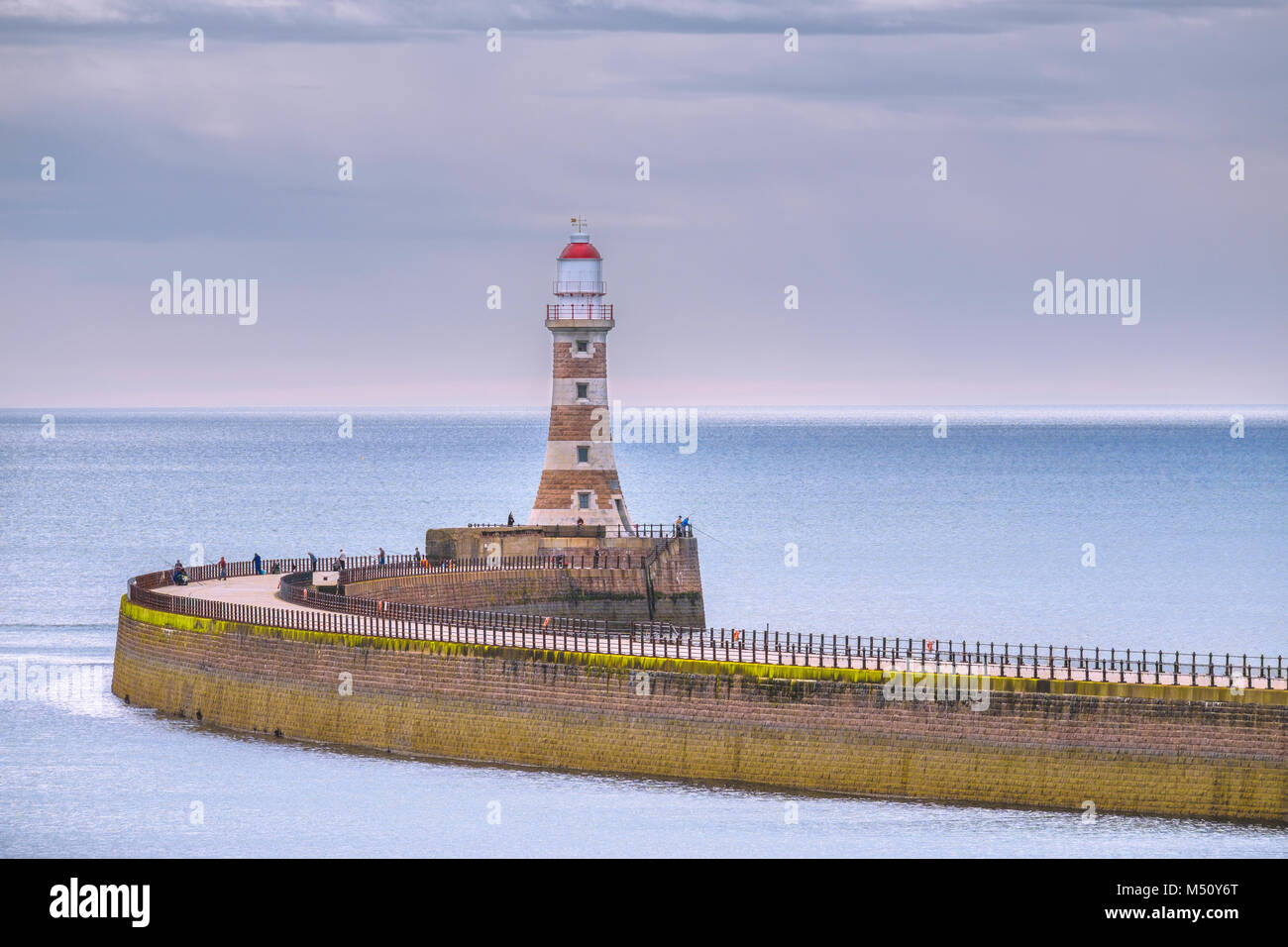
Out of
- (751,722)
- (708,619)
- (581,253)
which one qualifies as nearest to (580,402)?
(581,253)

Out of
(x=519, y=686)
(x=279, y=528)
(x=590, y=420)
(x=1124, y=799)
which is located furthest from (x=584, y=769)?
(x=279, y=528)

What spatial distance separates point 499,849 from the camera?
47.5 m

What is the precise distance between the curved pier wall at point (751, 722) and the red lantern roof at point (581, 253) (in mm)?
22041

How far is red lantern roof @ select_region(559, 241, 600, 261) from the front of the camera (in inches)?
3076

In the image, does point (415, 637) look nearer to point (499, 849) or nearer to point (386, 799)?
point (386, 799)

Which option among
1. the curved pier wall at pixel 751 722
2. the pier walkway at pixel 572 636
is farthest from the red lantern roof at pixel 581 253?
the curved pier wall at pixel 751 722

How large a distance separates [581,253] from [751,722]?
30.3 meters

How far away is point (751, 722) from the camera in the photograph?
2020 inches

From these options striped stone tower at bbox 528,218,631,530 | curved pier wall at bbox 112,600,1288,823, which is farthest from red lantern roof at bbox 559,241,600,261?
curved pier wall at bbox 112,600,1288,823

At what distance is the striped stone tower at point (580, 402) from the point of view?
77.6m

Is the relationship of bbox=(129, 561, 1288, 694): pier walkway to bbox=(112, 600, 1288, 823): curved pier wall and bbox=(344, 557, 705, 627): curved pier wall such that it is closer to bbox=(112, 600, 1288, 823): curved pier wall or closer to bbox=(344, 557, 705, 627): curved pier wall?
bbox=(344, 557, 705, 627): curved pier wall

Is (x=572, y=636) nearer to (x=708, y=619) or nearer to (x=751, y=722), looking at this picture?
(x=751, y=722)

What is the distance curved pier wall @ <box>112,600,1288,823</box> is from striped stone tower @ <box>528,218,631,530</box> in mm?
19249

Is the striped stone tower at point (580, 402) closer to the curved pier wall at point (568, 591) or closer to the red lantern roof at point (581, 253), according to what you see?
the red lantern roof at point (581, 253)
